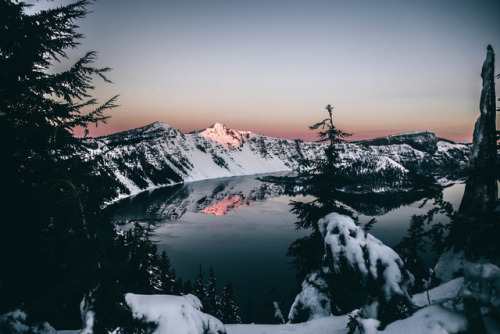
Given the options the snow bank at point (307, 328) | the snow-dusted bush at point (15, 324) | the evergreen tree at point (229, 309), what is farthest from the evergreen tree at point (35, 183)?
the evergreen tree at point (229, 309)

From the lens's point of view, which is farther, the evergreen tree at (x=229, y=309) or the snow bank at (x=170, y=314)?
the evergreen tree at (x=229, y=309)

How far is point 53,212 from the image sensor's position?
5.60 meters

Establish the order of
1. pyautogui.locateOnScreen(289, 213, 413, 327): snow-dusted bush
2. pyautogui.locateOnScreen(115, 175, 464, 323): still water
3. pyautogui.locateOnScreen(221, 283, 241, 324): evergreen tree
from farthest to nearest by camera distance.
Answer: pyautogui.locateOnScreen(115, 175, 464, 323): still water
pyautogui.locateOnScreen(221, 283, 241, 324): evergreen tree
pyautogui.locateOnScreen(289, 213, 413, 327): snow-dusted bush

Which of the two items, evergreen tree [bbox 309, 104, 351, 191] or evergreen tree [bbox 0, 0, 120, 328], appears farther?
evergreen tree [bbox 309, 104, 351, 191]

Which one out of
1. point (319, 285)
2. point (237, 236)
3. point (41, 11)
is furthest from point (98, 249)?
point (237, 236)

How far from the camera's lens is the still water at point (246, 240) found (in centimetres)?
4366

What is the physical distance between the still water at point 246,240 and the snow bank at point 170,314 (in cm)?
889

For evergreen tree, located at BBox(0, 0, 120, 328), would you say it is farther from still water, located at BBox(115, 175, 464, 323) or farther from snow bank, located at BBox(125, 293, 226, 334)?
still water, located at BBox(115, 175, 464, 323)

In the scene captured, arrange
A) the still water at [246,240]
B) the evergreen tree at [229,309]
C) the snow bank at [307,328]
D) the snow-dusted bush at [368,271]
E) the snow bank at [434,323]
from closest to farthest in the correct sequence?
the snow bank at [434,323]
the snow-dusted bush at [368,271]
the snow bank at [307,328]
the evergreen tree at [229,309]
the still water at [246,240]

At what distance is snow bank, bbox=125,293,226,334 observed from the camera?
482cm

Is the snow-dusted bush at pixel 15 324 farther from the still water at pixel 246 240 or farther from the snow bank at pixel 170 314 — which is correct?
the still water at pixel 246 240

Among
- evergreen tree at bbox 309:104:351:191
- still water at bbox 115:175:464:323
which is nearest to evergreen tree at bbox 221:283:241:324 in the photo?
still water at bbox 115:175:464:323

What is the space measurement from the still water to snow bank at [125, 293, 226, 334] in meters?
8.89

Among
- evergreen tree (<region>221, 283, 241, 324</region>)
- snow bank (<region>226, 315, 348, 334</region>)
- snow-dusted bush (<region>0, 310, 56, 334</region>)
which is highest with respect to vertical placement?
snow-dusted bush (<region>0, 310, 56, 334</region>)
